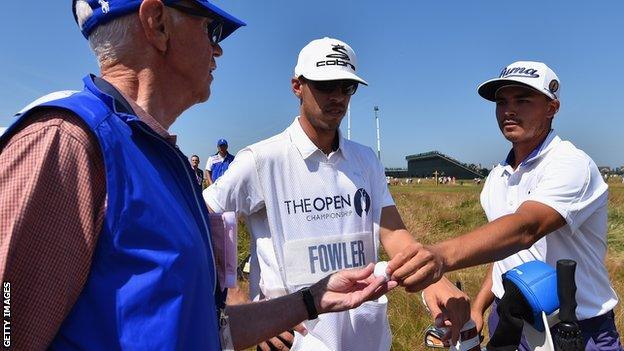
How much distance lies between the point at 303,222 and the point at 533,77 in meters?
1.62

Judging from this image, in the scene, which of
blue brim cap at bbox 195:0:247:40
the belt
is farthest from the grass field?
blue brim cap at bbox 195:0:247:40

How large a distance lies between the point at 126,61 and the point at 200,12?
0.28m

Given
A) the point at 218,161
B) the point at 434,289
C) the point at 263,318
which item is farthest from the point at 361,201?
the point at 218,161

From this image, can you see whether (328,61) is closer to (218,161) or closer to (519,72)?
(519,72)

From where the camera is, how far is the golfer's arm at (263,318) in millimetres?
1943

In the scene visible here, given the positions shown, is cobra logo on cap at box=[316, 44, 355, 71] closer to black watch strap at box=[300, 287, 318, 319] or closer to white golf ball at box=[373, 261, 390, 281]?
white golf ball at box=[373, 261, 390, 281]

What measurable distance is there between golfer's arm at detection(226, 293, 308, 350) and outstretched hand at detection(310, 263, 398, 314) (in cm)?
9

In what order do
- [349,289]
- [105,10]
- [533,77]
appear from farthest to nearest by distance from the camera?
1. [533,77]
2. [349,289]
3. [105,10]

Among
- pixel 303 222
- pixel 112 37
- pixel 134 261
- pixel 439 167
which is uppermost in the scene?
pixel 112 37

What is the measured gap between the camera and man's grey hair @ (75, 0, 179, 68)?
55.6 inches

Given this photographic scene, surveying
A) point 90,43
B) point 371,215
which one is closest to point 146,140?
point 90,43

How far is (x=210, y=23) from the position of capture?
1653mm

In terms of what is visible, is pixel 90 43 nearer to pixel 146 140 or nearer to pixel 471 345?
pixel 146 140

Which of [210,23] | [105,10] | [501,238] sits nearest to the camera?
[105,10]
